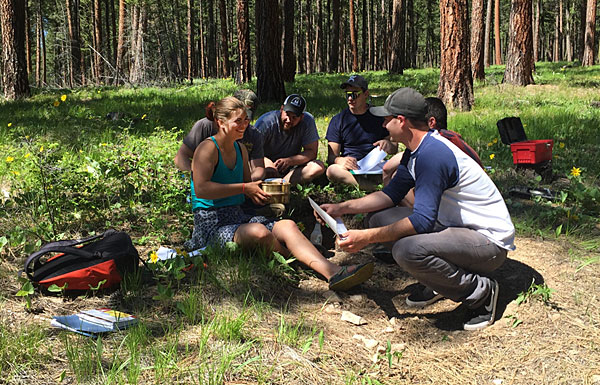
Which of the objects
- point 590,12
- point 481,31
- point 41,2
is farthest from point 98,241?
point 41,2

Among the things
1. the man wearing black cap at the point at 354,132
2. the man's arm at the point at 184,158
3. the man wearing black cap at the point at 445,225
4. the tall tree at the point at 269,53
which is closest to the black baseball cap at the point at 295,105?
the man wearing black cap at the point at 354,132

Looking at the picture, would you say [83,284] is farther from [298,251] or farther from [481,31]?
[481,31]

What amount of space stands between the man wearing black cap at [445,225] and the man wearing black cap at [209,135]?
185 centimetres

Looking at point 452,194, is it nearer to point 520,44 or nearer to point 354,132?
point 354,132

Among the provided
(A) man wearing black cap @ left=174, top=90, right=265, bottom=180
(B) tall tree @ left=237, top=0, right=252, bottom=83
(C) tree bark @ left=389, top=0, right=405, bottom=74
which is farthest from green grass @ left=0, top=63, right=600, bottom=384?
(C) tree bark @ left=389, top=0, right=405, bottom=74

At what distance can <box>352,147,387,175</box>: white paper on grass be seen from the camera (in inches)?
210

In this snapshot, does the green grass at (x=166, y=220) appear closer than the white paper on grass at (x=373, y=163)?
Yes

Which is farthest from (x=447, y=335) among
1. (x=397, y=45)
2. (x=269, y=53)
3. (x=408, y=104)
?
(x=397, y=45)

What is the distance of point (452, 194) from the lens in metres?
3.11

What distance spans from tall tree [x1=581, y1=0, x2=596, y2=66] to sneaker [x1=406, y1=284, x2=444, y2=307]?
23.0m

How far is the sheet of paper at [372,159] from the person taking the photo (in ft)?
17.5

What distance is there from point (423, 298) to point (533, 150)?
3015mm

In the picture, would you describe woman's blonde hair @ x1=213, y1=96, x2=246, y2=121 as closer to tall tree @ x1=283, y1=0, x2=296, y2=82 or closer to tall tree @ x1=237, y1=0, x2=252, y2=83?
tall tree @ x1=237, y1=0, x2=252, y2=83

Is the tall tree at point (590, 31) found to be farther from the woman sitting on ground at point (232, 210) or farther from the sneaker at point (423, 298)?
the woman sitting on ground at point (232, 210)
